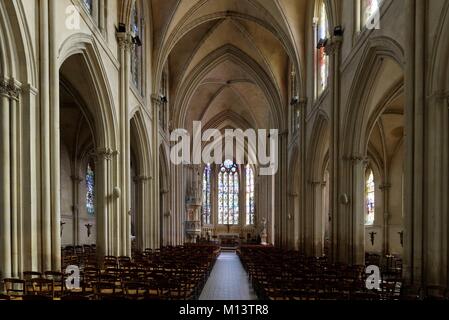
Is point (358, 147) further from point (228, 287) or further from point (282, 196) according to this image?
point (282, 196)

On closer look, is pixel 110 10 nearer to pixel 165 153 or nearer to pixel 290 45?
pixel 290 45

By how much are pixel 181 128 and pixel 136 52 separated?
15.2m

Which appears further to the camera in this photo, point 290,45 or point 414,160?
point 290,45

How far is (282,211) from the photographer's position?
34.1 meters

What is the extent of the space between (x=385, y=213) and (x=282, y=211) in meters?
7.83

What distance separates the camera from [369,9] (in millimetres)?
15812

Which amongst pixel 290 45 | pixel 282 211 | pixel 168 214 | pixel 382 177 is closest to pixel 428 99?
pixel 290 45

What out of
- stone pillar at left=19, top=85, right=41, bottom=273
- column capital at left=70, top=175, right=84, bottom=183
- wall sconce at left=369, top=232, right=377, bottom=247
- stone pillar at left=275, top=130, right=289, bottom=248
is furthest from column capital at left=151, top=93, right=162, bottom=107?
stone pillar at left=19, top=85, right=41, bottom=273

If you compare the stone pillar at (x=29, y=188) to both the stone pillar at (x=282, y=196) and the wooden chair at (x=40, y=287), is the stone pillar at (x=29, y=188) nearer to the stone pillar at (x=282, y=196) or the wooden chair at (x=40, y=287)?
the wooden chair at (x=40, y=287)

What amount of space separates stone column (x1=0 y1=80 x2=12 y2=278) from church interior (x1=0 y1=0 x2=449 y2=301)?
0.03 meters

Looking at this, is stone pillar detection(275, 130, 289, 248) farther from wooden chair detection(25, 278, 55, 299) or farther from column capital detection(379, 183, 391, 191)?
wooden chair detection(25, 278, 55, 299)

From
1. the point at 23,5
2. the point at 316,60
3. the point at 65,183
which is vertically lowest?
the point at 65,183

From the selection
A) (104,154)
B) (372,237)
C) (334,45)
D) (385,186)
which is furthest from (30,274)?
(385,186)
